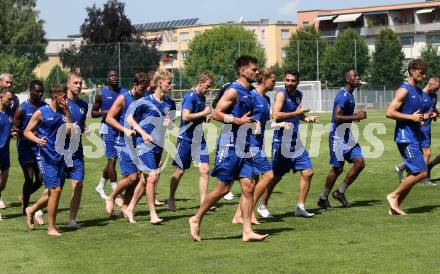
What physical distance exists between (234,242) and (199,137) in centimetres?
432

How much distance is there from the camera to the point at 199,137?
15.4 meters

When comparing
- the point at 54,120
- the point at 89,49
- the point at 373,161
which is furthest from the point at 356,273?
the point at 89,49

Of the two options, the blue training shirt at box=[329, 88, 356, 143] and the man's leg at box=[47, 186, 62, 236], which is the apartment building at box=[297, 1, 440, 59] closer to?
the blue training shirt at box=[329, 88, 356, 143]

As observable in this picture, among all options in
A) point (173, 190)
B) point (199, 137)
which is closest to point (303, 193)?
point (199, 137)

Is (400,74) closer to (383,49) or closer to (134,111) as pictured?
(383,49)

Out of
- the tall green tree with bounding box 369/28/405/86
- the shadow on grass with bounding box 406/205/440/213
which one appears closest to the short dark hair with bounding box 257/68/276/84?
the shadow on grass with bounding box 406/205/440/213

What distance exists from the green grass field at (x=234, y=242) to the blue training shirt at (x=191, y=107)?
1221mm

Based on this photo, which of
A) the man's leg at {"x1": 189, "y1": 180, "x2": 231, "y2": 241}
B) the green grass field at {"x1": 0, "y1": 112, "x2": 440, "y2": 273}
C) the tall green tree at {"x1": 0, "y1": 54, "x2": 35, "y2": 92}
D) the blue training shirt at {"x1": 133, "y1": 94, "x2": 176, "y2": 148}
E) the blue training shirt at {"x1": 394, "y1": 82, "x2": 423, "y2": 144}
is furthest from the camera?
the tall green tree at {"x1": 0, "y1": 54, "x2": 35, "y2": 92}

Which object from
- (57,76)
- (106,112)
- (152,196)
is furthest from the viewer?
(57,76)

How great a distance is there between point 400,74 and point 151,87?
217 feet

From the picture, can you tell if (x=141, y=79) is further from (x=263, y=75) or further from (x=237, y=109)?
(x=237, y=109)

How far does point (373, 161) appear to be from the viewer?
77.2 feet

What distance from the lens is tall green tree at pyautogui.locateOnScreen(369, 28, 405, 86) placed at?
7875 centimetres

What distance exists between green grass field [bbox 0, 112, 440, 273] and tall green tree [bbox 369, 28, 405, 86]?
63.0 meters
